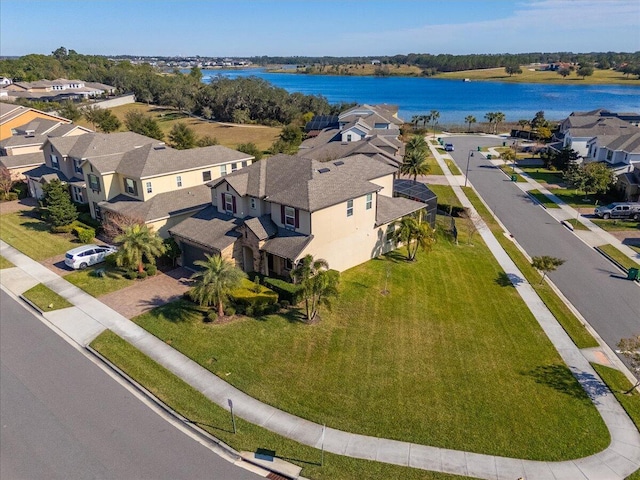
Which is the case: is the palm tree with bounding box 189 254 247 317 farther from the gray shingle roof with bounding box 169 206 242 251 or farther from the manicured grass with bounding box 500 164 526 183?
the manicured grass with bounding box 500 164 526 183

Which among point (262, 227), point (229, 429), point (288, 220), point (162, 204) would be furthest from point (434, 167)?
point (229, 429)

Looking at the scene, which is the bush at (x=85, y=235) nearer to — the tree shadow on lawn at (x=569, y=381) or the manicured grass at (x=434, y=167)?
the tree shadow on lawn at (x=569, y=381)

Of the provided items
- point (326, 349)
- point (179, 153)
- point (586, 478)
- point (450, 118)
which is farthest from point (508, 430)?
point (450, 118)

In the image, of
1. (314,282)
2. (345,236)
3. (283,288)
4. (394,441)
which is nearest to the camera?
(394,441)

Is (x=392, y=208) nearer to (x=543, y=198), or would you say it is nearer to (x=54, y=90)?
(x=543, y=198)

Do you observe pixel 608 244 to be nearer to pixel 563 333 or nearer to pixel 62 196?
pixel 563 333

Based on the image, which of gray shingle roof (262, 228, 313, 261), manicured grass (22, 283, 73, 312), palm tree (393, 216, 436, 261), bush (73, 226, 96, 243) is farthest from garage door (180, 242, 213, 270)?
palm tree (393, 216, 436, 261)
